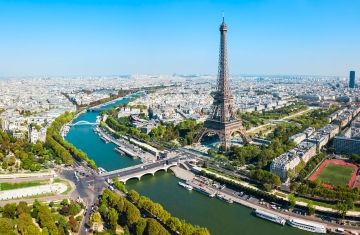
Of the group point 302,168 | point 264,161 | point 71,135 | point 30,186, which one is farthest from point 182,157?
point 71,135

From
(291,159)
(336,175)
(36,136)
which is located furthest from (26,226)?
(336,175)

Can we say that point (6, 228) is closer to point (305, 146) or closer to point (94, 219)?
point (94, 219)

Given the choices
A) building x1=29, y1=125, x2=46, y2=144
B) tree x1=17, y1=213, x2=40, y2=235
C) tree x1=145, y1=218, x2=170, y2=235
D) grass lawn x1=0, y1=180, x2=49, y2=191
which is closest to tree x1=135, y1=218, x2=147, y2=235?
tree x1=145, y1=218, x2=170, y2=235

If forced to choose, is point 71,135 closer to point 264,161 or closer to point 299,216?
point 264,161

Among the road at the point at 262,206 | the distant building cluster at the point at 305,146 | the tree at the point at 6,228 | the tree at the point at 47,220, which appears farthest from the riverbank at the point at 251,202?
the tree at the point at 6,228

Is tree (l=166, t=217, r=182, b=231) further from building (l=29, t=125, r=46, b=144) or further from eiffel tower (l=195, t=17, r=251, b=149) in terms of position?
building (l=29, t=125, r=46, b=144)

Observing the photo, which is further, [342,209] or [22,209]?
[342,209]

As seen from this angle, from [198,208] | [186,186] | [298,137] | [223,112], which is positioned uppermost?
[223,112]
